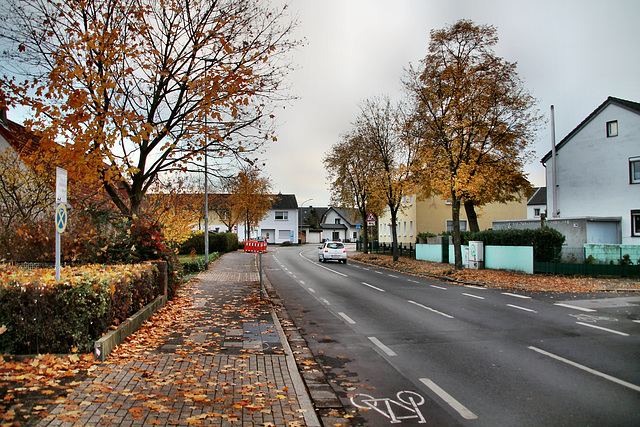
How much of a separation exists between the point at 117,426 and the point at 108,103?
891 cm

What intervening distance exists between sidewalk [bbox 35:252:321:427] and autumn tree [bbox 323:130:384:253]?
90.2ft

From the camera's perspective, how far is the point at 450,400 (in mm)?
4992

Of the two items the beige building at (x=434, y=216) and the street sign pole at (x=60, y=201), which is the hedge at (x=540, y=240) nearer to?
the street sign pole at (x=60, y=201)


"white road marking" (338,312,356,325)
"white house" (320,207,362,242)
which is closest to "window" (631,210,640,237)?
"white road marking" (338,312,356,325)

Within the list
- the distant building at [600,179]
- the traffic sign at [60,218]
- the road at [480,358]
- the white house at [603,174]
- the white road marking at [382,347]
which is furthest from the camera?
the white house at [603,174]

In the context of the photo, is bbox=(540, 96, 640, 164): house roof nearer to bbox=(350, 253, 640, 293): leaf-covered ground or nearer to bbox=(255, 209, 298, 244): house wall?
bbox=(350, 253, 640, 293): leaf-covered ground

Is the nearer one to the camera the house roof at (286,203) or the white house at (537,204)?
the white house at (537,204)

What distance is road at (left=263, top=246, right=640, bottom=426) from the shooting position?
4.68m

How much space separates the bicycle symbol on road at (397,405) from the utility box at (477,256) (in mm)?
19382

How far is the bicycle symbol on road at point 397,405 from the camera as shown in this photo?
456 centimetres

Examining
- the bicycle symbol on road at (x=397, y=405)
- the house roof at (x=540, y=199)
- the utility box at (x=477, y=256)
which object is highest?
the house roof at (x=540, y=199)

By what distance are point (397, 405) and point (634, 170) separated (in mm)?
27970

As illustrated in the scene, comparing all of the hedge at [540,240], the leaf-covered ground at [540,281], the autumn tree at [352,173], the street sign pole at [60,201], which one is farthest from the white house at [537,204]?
the street sign pole at [60,201]

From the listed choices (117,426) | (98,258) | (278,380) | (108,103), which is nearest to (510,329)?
(278,380)
